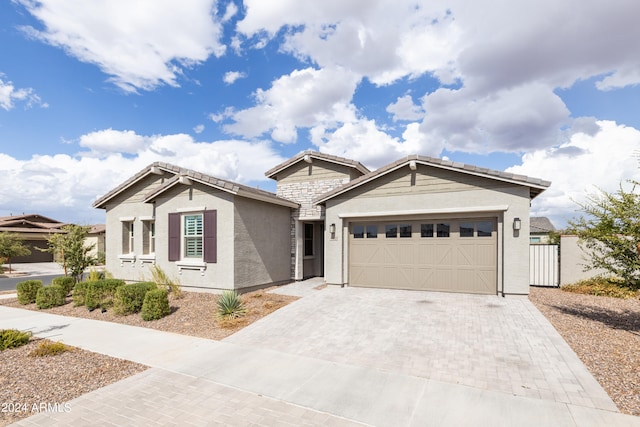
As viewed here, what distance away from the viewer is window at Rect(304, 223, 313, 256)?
50.5 feet

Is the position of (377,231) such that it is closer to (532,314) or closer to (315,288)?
(315,288)

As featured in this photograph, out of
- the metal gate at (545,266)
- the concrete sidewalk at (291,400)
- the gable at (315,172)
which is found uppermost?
the gable at (315,172)

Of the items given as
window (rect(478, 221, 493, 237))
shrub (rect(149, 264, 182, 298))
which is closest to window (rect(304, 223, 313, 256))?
shrub (rect(149, 264, 182, 298))

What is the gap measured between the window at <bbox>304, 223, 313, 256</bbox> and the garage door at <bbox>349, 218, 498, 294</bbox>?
3.42 metres

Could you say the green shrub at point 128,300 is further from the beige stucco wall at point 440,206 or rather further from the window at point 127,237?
the beige stucco wall at point 440,206

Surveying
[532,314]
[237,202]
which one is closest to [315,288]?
[237,202]

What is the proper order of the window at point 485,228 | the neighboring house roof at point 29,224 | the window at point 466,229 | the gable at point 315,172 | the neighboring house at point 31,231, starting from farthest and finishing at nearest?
1. the neighboring house roof at point 29,224
2. the neighboring house at point 31,231
3. the gable at point 315,172
4. the window at point 466,229
5. the window at point 485,228

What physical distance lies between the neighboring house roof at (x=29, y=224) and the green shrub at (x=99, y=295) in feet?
81.2

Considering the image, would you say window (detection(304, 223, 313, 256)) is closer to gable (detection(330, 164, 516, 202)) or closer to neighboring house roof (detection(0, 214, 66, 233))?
gable (detection(330, 164, 516, 202))

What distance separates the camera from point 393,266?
11805 mm

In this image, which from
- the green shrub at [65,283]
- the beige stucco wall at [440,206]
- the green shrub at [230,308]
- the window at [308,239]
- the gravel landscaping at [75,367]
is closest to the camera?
the gravel landscaping at [75,367]

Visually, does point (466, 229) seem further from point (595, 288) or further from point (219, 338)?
point (219, 338)

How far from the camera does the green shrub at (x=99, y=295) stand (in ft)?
34.2

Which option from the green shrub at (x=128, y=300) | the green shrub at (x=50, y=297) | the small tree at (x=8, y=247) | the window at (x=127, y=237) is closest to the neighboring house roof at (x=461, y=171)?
the green shrub at (x=128, y=300)
